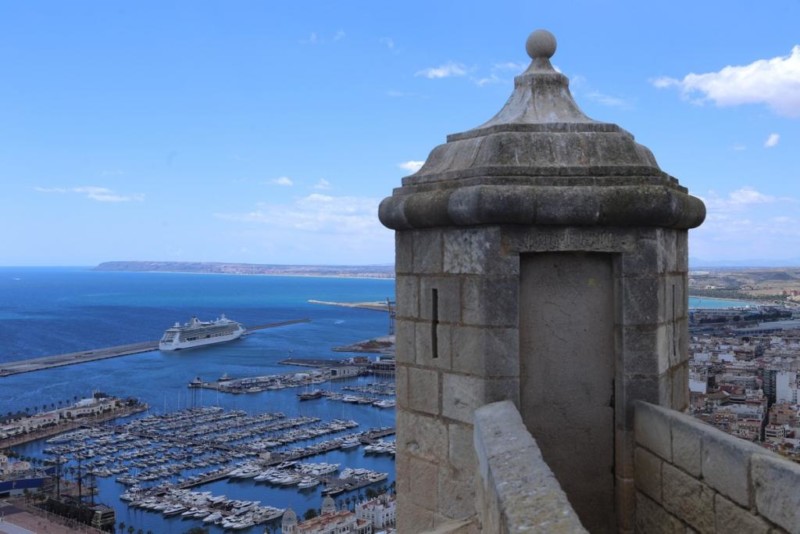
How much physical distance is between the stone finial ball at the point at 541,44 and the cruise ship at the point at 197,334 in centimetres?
8341

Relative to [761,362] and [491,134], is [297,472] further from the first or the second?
[491,134]

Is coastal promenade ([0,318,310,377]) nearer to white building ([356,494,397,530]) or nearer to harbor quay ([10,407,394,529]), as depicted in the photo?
harbor quay ([10,407,394,529])

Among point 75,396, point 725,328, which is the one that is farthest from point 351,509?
point 725,328

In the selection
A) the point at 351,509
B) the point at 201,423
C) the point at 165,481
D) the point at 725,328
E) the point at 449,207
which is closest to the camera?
the point at 449,207

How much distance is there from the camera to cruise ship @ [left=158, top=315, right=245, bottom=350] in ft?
271

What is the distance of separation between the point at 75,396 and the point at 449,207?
60775mm

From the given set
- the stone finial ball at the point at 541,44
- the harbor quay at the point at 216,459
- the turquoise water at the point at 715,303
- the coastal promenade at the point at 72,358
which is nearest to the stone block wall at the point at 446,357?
the stone finial ball at the point at 541,44

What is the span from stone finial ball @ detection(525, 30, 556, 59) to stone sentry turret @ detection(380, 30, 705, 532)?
335 mm

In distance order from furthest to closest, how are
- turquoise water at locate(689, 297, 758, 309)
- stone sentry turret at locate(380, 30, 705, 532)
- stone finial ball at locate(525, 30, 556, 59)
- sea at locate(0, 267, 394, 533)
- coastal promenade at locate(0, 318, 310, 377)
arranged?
turquoise water at locate(689, 297, 758, 309) < coastal promenade at locate(0, 318, 310, 377) < sea at locate(0, 267, 394, 533) < stone finial ball at locate(525, 30, 556, 59) < stone sentry turret at locate(380, 30, 705, 532)

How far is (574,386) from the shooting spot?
10.7 ft

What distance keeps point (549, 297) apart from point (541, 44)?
4.21 feet

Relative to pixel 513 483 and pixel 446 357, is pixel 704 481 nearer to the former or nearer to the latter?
pixel 513 483

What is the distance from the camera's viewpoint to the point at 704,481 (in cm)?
268

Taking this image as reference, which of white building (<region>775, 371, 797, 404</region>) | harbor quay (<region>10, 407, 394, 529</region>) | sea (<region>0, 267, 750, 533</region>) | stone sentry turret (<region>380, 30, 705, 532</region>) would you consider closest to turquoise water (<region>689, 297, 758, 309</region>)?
sea (<region>0, 267, 750, 533</region>)
